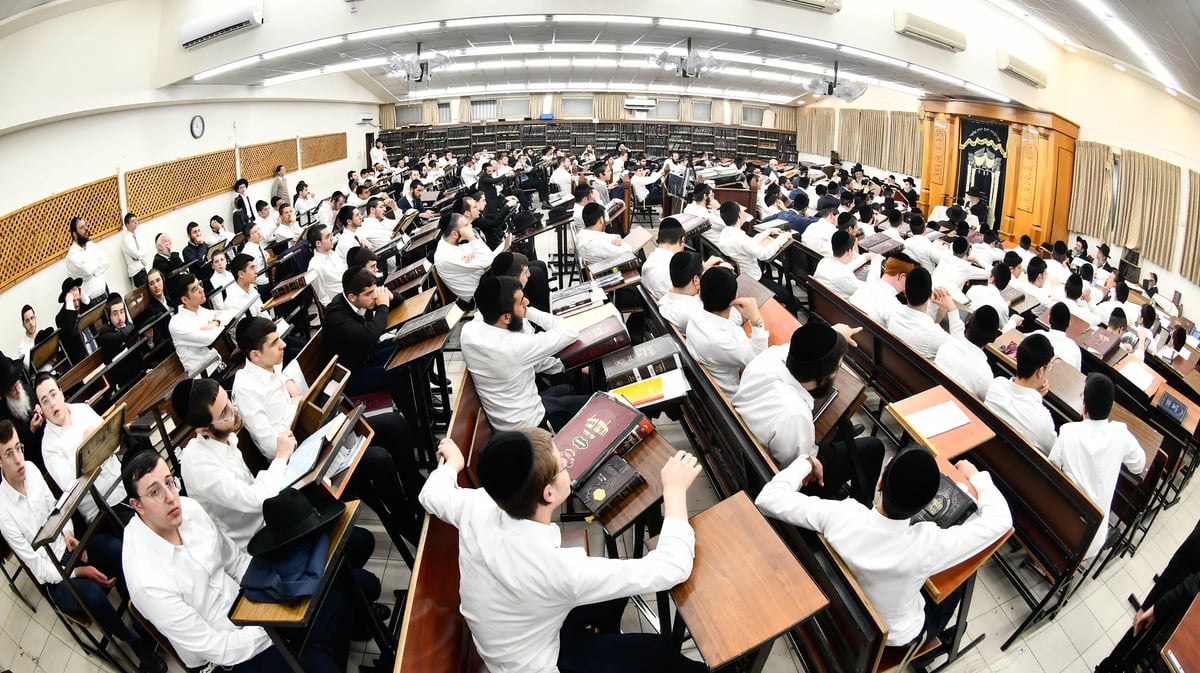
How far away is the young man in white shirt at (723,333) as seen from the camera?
376cm

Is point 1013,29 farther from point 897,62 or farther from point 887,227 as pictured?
point 887,227

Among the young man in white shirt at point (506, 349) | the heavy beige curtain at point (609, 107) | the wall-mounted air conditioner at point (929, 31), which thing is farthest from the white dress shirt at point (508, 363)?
the heavy beige curtain at point (609, 107)

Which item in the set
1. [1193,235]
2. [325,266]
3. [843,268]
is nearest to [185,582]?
[325,266]

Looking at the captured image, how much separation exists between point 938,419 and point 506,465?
8.12ft

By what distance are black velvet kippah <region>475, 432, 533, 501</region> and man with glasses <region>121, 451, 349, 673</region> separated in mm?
1282

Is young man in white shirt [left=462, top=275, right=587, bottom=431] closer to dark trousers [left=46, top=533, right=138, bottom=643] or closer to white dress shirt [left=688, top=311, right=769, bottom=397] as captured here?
white dress shirt [left=688, top=311, right=769, bottom=397]

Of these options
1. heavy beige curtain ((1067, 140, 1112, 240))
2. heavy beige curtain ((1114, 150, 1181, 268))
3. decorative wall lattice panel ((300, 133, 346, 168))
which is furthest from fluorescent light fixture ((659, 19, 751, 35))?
decorative wall lattice panel ((300, 133, 346, 168))

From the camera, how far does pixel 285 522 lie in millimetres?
2189

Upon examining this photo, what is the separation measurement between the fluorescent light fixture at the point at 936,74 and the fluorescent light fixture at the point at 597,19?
5.16m

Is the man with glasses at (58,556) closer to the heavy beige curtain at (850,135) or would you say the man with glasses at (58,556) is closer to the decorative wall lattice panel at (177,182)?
the decorative wall lattice panel at (177,182)

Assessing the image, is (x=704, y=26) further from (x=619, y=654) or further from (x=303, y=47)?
(x=619, y=654)

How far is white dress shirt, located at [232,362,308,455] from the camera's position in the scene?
3479 mm

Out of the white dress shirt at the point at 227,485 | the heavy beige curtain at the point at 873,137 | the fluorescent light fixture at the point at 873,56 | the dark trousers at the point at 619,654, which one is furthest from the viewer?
the heavy beige curtain at the point at 873,137

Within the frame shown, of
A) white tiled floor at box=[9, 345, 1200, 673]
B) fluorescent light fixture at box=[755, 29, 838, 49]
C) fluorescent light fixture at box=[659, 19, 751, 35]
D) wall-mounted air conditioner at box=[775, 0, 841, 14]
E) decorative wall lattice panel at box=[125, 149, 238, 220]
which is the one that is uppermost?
wall-mounted air conditioner at box=[775, 0, 841, 14]
